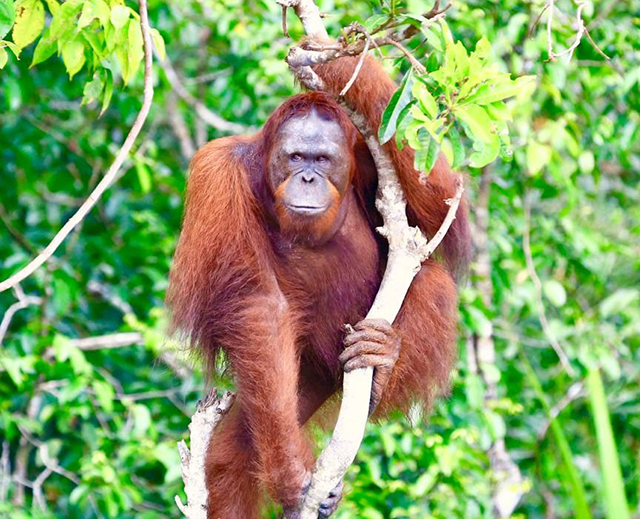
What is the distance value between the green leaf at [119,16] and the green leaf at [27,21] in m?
0.31

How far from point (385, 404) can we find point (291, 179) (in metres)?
0.92

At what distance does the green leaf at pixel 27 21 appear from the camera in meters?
3.11

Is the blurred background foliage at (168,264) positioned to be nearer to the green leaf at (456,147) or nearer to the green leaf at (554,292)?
the green leaf at (554,292)

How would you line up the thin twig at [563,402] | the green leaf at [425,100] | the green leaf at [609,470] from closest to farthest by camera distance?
the green leaf at [609,470]
the green leaf at [425,100]
the thin twig at [563,402]

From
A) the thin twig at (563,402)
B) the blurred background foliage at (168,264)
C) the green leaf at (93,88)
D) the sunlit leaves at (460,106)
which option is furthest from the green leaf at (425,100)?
the thin twig at (563,402)

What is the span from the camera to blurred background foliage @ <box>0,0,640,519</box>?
15.0 feet

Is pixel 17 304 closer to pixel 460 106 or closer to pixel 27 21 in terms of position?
pixel 27 21

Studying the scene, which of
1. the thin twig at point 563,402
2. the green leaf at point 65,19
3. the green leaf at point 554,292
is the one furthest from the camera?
the thin twig at point 563,402

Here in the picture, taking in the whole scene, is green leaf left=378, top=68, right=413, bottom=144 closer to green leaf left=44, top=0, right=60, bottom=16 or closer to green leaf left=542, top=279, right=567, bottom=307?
green leaf left=44, top=0, right=60, bottom=16

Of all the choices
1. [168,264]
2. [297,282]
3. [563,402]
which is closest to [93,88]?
[297,282]

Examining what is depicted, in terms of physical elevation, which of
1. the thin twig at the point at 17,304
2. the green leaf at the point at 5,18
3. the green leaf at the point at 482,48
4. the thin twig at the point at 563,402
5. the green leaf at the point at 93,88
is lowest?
the thin twig at the point at 563,402

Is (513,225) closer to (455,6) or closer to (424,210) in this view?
(455,6)

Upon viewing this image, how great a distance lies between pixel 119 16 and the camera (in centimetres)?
296

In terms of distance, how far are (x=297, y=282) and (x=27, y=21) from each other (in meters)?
1.28
